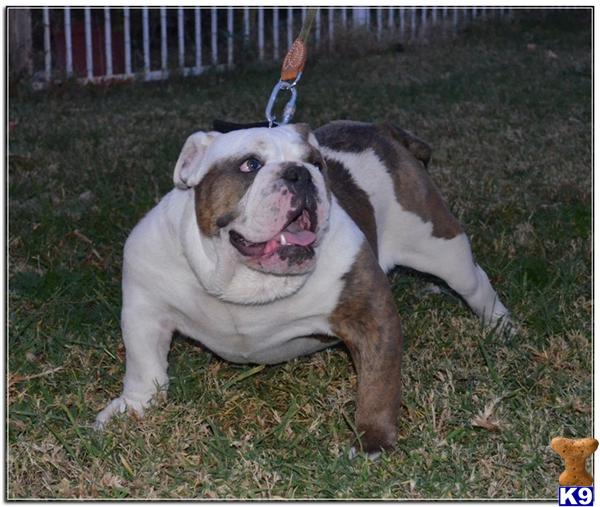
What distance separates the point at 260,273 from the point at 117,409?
2.25 feet

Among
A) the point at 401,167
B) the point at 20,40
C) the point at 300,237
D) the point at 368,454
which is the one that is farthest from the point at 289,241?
the point at 20,40

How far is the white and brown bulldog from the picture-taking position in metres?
2.77

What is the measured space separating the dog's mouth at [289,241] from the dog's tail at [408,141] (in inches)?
43.6

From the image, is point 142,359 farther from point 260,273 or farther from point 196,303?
point 260,273

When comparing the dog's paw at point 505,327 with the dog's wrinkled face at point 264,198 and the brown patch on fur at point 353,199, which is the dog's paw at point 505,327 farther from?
the dog's wrinkled face at point 264,198

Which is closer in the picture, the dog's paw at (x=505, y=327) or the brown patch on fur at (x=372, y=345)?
the brown patch on fur at (x=372, y=345)

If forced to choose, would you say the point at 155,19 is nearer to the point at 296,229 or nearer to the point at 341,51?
the point at 341,51

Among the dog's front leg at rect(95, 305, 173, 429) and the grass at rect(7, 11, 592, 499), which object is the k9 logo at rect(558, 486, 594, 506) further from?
the dog's front leg at rect(95, 305, 173, 429)

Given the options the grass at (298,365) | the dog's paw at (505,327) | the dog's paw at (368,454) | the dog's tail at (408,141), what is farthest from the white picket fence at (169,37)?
the dog's paw at (368,454)

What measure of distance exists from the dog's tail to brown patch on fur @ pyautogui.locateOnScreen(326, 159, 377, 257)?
1.21 ft

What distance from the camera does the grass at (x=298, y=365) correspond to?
274cm

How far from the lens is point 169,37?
11125mm

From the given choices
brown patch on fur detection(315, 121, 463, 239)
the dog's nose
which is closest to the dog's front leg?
the dog's nose

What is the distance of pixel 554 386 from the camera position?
3.28m
